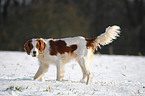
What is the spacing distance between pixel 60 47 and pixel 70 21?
28.2m

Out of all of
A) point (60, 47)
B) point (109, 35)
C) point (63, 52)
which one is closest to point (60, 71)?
point (63, 52)

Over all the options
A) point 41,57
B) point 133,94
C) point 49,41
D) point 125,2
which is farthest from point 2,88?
point 125,2

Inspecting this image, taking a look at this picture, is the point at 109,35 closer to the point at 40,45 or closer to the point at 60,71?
the point at 60,71

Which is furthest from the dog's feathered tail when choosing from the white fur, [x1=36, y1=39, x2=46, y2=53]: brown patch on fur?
[x1=36, y1=39, x2=46, y2=53]: brown patch on fur

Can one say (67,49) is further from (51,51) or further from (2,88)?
(2,88)

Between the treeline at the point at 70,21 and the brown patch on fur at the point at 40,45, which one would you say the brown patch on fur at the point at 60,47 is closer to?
the brown patch on fur at the point at 40,45

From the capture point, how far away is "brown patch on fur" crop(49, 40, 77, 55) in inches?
214

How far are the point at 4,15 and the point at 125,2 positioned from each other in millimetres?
23710

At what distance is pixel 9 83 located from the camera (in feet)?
14.9

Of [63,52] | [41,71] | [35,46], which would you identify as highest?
[35,46]

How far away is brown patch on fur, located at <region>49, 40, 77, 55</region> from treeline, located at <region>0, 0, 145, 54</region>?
20.8 m

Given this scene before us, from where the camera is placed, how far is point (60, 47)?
216 inches

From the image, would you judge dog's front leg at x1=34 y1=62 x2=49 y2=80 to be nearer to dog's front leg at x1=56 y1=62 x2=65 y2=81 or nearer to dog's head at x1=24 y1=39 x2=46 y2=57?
dog's front leg at x1=56 y1=62 x2=65 y2=81

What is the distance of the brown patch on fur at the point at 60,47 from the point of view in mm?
5425
